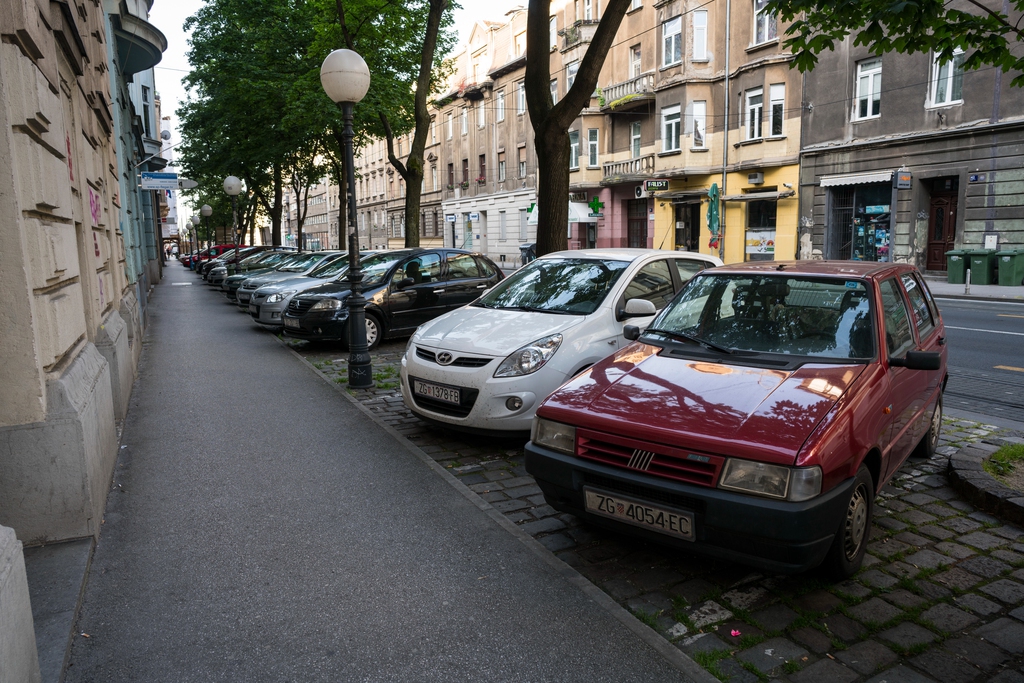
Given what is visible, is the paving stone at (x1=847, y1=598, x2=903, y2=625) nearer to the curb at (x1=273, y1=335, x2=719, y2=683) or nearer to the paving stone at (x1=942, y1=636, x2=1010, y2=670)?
the paving stone at (x1=942, y1=636, x2=1010, y2=670)

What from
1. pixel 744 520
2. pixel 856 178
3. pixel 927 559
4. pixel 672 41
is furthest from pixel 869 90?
pixel 744 520

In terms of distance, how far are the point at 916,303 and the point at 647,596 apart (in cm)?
311

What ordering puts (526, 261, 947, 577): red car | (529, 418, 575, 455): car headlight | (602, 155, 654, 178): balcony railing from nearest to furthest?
(526, 261, 947, 577): red car < (529, 418, 575, 455): car headlight < (602, 155, 654, 178): balcony railing

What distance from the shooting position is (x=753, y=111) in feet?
98.0

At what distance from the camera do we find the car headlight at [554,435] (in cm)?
394

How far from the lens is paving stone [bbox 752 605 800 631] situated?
338cm

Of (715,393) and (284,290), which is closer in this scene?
(715,393)

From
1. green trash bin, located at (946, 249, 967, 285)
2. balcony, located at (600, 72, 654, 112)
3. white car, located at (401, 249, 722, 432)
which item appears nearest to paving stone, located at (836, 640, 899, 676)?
white car, located at (401, 249, 722, 432)

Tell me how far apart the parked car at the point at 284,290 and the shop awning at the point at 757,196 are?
1956 centimetres

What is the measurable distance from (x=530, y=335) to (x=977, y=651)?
3756 mm

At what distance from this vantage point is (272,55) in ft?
82.7

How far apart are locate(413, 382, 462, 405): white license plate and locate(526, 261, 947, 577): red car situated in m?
1.76

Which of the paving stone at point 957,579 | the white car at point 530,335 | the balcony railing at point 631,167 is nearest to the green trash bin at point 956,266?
the balcony railing at point 631,167

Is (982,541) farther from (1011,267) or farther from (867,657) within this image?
(1011,267)
